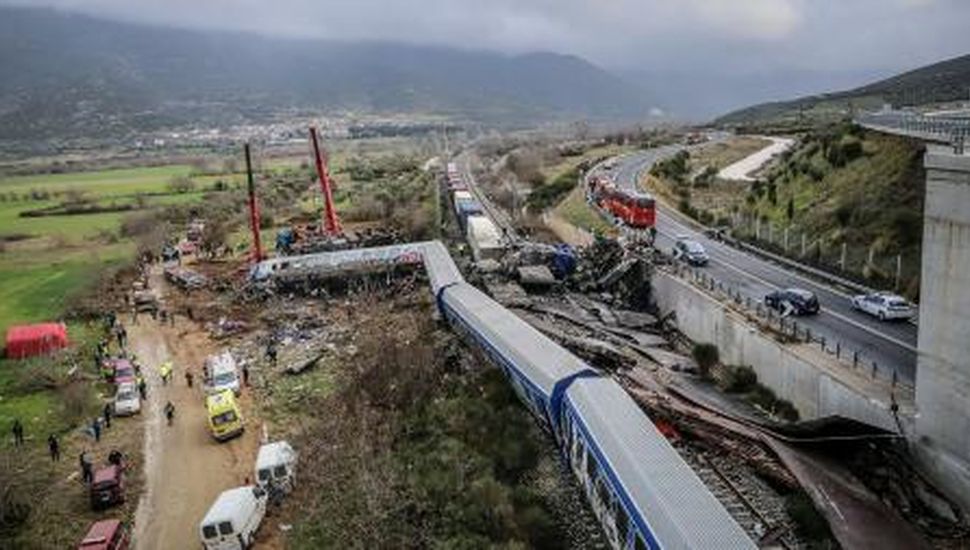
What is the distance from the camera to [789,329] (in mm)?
36719

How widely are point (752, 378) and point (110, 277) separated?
58.3m

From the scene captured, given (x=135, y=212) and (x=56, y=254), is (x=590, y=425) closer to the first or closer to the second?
→ (x=56, y=254)

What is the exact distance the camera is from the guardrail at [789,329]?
30.5 metres

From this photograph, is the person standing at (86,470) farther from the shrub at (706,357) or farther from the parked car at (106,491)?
the shrub at (706,357)

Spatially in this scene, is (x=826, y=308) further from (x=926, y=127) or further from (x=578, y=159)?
(x=578, y=159)

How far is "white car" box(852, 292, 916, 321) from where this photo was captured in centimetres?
3653

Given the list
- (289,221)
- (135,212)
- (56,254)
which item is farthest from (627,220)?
(135,212)

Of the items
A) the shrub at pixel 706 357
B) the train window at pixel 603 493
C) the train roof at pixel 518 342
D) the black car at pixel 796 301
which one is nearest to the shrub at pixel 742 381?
the shrub at pixel 706 357

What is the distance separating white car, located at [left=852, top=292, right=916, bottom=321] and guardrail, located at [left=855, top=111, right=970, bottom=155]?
20.8 ft

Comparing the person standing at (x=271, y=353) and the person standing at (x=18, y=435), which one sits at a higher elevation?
the person standing at (x=271, y=353)

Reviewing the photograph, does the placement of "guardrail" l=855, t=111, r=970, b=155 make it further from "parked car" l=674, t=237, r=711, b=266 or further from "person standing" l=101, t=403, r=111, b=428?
"person standing" l=101, t=403, r=111, b=428

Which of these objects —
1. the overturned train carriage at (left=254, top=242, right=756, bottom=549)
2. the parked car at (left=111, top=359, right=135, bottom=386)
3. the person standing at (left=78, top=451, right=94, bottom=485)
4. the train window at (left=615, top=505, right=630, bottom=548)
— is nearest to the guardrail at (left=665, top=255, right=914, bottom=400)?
the overturned train carriage at (left=254, top=242, right=756, bottom=549)

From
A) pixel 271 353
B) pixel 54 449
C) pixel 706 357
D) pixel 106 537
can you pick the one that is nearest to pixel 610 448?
pixel 106 537

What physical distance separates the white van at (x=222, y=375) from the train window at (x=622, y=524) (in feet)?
89.0
